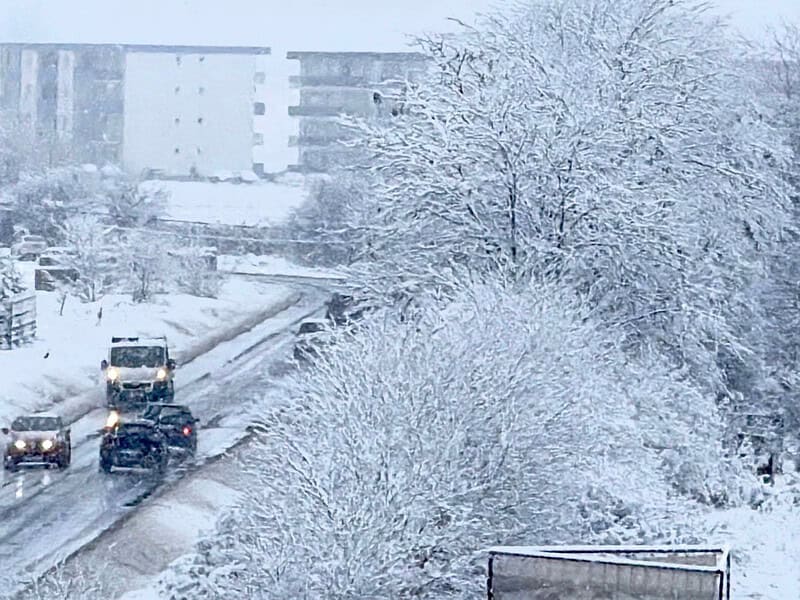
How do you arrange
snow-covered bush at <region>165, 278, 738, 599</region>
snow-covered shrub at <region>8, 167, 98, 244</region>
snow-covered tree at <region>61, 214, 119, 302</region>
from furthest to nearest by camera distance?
snow-covered shrub at <region>8, 167, 98, 244</region>, snow-covered tree at <region>61, 214, 119, 302</region>, snow-covered bush at <region>165, 278, 738, 599</region>

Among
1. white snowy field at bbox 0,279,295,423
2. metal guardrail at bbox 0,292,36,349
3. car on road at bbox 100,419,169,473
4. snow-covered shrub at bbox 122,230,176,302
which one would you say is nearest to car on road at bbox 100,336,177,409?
white snowy field at bbox 0,279,295,423

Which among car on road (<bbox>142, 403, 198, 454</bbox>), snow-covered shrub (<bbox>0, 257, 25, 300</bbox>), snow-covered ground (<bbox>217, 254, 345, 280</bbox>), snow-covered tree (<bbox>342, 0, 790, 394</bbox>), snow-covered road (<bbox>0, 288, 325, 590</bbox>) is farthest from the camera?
snow-covered ground (<bbox>217, 254, 345, 280</bbox>)

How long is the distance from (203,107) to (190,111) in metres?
1.25

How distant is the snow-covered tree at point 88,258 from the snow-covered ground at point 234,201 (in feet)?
75.2

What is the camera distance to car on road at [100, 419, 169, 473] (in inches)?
994

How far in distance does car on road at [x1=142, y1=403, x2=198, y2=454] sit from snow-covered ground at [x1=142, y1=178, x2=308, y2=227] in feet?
159

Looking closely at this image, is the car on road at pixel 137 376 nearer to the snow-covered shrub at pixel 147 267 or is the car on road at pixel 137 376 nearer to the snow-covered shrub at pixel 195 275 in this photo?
the snow-covered shrub at pixel 147 267

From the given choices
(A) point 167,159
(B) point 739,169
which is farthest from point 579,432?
(A) point 167,159

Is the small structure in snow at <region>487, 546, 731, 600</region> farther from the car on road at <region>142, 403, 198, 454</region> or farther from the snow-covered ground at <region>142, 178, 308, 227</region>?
the snow-covered ground at <region>142, 178, 308, 227</region>

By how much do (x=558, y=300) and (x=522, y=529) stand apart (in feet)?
17.7

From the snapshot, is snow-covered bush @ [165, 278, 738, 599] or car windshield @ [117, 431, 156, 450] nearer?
snow-covered bush @ [165, 278, 738, 599]

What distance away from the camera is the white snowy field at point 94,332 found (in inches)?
1353

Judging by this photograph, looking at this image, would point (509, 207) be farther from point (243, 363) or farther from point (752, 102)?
point (243, 363)

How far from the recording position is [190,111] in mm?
95000
